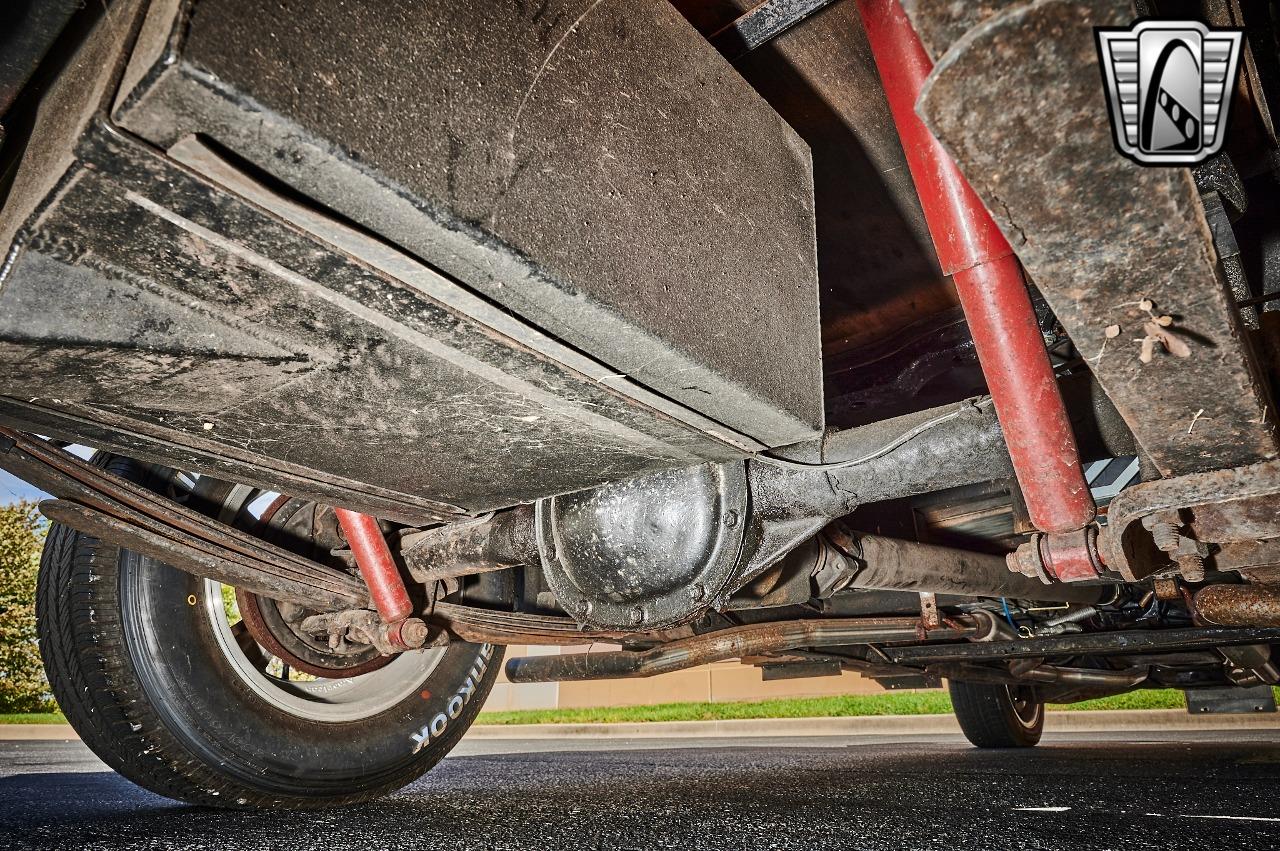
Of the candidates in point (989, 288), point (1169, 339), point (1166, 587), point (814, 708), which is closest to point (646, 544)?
point (989, 288)

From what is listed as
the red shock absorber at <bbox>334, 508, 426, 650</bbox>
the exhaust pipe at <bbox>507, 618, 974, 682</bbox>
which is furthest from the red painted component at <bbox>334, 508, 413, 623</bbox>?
the exhaust pipe at <bbox>507, 618, 974, 682</bbox>

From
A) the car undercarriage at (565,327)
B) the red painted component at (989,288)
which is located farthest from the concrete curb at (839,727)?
the red painted component at (989,288)

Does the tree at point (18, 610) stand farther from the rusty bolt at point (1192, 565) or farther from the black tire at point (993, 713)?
the rusty bolt at point (1192, 565)

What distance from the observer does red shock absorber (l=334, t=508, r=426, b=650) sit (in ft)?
5.40

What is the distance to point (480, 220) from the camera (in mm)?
707

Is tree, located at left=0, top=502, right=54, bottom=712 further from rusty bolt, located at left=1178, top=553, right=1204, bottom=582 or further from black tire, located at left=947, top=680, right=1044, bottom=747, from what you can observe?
rusty bolt, located at left=1178, top=553, right=1204, bottom=582

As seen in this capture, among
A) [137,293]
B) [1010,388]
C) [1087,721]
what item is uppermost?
[137,293]

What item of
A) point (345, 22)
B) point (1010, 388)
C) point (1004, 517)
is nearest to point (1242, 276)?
point (1010, 388)

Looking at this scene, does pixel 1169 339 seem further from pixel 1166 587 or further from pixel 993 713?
pixel 993 713

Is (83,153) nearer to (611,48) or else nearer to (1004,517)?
(611,48)

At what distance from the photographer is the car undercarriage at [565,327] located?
614mm

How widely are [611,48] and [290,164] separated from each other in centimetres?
48

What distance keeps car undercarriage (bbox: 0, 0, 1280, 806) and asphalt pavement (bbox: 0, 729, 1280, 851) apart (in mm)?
239

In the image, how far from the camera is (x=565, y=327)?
84 cm
